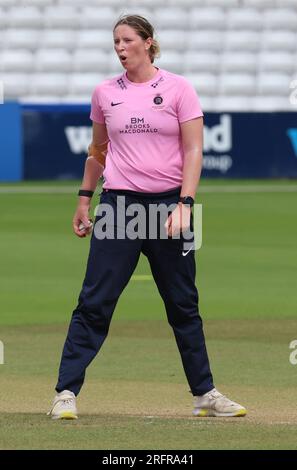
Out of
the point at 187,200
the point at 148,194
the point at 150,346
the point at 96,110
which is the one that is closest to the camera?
the point at 187,200

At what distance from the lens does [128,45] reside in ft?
22.7

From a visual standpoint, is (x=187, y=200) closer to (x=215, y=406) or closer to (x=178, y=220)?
(x=178, y=220)

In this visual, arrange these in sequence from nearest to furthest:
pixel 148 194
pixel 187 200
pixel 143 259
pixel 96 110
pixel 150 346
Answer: pixel 187 200, pixel 148 194, pixel 96 110, pixel 150 346, pixel 143 259

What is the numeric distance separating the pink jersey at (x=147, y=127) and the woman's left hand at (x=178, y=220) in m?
0.17

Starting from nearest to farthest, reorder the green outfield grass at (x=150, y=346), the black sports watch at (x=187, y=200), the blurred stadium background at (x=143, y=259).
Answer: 1. the green outfield grass at (x=150, y=346)
2. the black sports watch at (x=187, y=200)
3. the blurred stadium background at (x=143, y=259)

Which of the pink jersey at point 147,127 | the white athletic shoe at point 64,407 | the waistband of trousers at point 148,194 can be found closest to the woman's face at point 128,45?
the pink jersey at point 147,127

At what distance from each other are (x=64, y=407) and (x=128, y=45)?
74.6 inches

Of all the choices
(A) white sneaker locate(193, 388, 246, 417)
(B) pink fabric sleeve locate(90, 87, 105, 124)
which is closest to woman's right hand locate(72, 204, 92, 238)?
(B) pink fabric sleeve locate(90, 87, 105, 124)

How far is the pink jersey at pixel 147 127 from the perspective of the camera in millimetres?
6906

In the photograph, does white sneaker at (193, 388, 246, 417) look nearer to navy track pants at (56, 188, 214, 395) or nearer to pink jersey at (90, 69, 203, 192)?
navy track pants at (56, 188, 214, 395)

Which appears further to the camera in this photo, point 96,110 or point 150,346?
point 150,346

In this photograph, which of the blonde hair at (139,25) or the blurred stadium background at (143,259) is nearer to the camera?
the blonde hair at (139,25)

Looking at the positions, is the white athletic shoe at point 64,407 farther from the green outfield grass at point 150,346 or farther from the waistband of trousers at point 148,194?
the waistband of trousers at point 148,194

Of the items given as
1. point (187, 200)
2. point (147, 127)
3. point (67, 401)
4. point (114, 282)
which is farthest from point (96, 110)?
point (67, 401)
